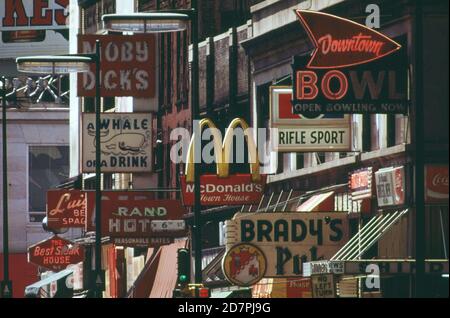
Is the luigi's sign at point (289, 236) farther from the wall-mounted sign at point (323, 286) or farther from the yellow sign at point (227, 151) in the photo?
the yellow sign at point (227, 151)

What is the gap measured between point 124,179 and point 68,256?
16.8 feet

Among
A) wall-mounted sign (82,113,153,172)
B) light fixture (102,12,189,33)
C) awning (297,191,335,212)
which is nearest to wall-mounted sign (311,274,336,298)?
awning (297,191,335,212)

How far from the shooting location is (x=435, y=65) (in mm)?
42938

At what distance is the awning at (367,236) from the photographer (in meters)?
47.3

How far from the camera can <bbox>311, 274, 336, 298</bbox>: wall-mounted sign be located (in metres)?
48.3

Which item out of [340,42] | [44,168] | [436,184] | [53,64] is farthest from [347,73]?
[44,168]

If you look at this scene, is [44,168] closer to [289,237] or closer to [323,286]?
[289,237]

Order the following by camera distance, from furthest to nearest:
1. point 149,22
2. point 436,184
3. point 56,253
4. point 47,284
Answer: point 47,284 → point 56,253 → point 149,22 → point 436,184

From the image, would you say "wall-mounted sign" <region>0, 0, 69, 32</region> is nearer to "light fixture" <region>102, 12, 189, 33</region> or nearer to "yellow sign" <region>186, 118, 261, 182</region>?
"yellow sign" <region>186, 118, 261, 182</region>

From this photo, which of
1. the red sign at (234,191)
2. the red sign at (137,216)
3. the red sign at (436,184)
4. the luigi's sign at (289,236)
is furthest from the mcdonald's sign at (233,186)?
the red sign at (436,184)

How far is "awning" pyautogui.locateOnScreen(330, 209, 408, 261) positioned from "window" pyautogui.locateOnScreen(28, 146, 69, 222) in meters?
87.7

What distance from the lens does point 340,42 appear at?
4728 centimetres

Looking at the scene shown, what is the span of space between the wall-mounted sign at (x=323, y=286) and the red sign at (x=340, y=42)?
5.19m

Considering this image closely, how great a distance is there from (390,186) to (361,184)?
210 centimetres
